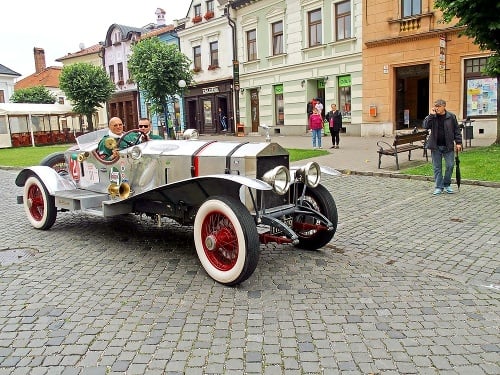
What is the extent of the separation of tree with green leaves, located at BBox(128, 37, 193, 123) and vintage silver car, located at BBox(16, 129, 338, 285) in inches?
745

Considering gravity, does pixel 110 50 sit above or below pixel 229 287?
above

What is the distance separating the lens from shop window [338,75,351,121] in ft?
74.1

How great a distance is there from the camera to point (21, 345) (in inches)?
126

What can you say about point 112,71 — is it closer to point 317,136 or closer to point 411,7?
point 411,7

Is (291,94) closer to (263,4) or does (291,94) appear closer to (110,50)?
(263,4)

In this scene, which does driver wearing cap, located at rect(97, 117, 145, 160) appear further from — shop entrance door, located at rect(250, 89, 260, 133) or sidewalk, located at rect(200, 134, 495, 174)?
shop entrance door, located at rect(250, 89, 260, 133)

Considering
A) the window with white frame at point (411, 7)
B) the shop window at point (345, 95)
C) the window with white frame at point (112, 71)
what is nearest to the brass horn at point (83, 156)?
the window with white frame at point (411, 7)

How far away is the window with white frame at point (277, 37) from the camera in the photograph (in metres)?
25.7

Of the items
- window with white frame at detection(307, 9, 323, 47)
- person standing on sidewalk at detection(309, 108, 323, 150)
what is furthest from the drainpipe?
person standing on sidewalk at detection(309, 108, 323, 150)

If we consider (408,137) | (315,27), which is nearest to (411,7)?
(315,27)

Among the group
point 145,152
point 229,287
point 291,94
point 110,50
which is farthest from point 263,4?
point 229,287

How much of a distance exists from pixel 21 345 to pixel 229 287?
1.73m

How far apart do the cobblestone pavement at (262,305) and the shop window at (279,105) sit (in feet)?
68.0

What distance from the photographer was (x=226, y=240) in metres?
4.29
